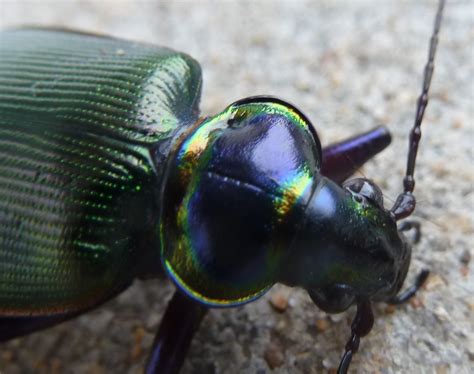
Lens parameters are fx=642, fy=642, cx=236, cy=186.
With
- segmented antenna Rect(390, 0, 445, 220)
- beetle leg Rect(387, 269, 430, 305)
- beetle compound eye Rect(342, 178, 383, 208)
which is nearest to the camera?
beetle compound eye Rect(342, 178, 383, 208)

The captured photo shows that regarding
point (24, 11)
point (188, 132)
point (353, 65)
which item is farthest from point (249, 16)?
point (188, 132)

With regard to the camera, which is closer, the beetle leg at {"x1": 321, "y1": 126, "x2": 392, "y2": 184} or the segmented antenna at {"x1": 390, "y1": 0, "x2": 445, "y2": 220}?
the segmented antenna at {"x1": 390, "y1": 0, "x2": 445, "y2": 220}

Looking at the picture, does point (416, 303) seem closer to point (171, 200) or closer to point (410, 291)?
point (410, 291)

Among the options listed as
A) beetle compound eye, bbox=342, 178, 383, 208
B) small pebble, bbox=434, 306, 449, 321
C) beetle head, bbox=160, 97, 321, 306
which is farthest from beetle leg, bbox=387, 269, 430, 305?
beetle head, bbox=160, 97, 321, 306

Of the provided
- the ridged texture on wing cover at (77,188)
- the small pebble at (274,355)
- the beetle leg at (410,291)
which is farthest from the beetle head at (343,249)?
the ridged texture on wing cover at (77,188)

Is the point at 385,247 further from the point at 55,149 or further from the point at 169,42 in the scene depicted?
the point at 169,42

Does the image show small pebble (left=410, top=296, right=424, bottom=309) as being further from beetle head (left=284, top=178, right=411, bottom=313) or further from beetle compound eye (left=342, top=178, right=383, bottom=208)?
beetle compound eye (left=342, top=178, right=383, bottom=208)

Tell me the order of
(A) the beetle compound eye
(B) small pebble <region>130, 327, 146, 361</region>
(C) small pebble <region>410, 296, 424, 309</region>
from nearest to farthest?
1. (A) the beetle compound eye
2. (C) small pebble <region>410, 296, 424, 309</region>
3. (B) small pebble <region>130, 327, 146, 361</region>

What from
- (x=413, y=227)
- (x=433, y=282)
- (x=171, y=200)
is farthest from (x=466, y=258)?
(x=171, y=200)
